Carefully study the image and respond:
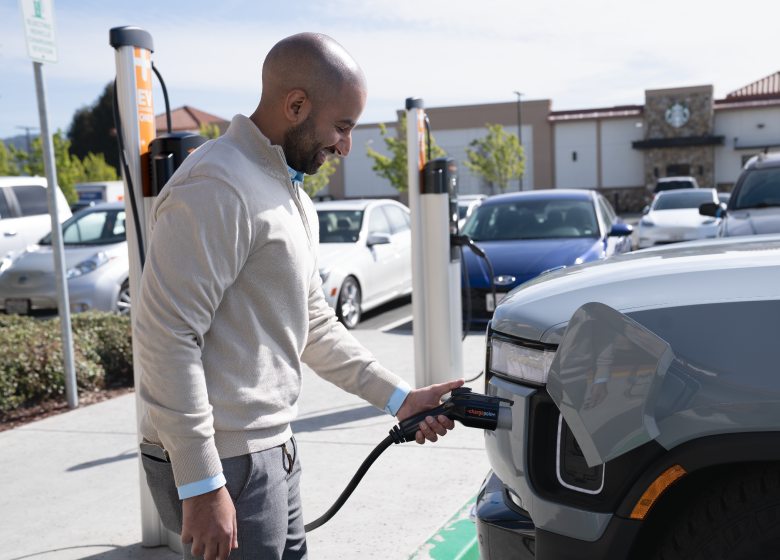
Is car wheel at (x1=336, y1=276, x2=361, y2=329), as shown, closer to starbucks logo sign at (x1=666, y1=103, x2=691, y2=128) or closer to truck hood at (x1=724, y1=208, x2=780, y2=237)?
truck hood at (x1=724, y1=208, x2=780, y2=237)

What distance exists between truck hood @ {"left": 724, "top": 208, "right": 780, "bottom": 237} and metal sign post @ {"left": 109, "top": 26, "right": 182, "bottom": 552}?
16.7 feet

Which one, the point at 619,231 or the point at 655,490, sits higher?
the point at 619,231

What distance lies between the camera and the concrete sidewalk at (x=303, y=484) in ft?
10.7

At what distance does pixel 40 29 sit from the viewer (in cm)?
482

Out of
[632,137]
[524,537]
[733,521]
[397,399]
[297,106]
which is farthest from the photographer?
[632,137]

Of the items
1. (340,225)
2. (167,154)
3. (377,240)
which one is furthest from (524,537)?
(340,225)

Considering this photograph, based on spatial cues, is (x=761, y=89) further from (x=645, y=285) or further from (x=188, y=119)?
(x=645, y=285)

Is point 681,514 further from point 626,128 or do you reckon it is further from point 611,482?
point 626,128

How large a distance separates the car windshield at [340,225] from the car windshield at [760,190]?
4331 mm

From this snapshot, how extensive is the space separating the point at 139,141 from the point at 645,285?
6.65ft

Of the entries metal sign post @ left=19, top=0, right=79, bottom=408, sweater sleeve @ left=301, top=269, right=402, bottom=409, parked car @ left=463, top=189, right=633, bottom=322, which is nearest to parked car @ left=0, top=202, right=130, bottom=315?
metal sign post @ left=19, top=0, right=79, bottom=408

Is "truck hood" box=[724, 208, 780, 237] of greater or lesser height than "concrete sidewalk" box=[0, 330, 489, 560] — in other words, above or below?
above

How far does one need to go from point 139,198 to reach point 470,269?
513 cm

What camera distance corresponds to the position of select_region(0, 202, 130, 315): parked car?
8.64m
